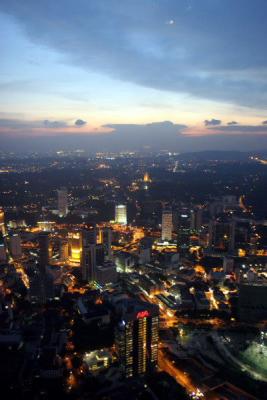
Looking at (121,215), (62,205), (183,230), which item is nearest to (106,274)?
(183,230)

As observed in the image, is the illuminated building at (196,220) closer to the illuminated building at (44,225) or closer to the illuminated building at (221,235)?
the illuminated building at (221,235)

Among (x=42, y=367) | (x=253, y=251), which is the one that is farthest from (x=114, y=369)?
(x=253, y=251)

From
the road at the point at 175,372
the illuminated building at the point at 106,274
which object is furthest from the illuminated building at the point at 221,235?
the road at the point at 175,372

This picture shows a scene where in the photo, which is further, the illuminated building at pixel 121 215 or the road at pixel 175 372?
the illuminated building at pixel 121 215

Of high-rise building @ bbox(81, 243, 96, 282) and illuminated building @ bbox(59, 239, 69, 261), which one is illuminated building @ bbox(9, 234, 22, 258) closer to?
illuminated building @ bbox(59, 239, 69, 261)

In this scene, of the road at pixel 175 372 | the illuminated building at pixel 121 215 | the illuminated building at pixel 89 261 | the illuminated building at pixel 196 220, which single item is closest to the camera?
the road at pixel 175 372

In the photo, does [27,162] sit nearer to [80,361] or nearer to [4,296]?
[4,296]

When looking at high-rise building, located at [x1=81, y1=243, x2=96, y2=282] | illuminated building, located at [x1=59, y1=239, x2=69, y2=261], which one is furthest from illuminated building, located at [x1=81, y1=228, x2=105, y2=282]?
illuminated building, located at [x1=59, y1=239, x2=69, y2=261]

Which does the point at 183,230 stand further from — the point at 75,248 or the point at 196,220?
the point at 75,248

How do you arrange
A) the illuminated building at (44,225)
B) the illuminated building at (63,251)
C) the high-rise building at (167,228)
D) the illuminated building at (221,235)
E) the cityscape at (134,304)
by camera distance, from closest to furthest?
1. the cityscape at (134,304)
2. the illuminated building at (63,251)
3. the illuminated building at (221,235)
4. the high-rise building at (167,228)
5. the illuminated building at (44,225)
